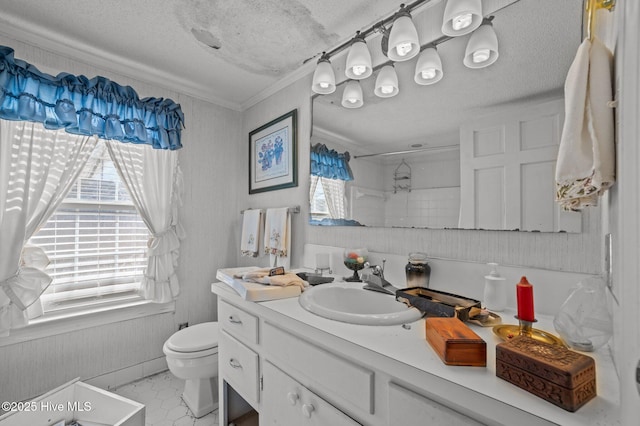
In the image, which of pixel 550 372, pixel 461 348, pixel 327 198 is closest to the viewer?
pixel 550 372

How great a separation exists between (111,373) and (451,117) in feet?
8.68

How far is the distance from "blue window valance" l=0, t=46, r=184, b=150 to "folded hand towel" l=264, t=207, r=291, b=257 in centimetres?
93

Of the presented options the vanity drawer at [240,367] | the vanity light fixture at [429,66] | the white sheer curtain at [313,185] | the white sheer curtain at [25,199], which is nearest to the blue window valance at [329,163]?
the white sheer curtain at [313,185]

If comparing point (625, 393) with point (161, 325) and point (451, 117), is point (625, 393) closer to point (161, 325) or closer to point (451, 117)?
point (451, 117)

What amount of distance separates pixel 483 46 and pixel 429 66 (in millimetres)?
215

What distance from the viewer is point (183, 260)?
2340 mm

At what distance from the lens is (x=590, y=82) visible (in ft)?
1.92

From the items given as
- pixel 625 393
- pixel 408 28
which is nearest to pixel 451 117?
pixel 408 28

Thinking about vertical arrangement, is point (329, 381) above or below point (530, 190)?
below

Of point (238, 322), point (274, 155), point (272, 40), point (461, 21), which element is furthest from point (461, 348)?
point (274, 155)

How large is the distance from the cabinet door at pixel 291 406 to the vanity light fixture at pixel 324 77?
1.46 meters

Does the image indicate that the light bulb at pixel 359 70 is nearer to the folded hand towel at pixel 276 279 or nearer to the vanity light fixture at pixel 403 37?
the vanity light fixture at pixel 403 37

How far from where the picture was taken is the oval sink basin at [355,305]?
2.92 feet

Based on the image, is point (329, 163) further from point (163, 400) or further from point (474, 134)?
point (163, 400)
